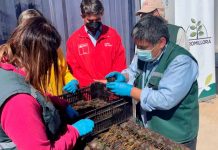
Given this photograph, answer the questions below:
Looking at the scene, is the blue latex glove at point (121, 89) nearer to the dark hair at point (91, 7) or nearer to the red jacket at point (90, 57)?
the red jacket at point (90, 57)

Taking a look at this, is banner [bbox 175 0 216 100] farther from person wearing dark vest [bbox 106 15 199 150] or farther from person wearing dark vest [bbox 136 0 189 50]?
person wearing dark vest [bbox 106 15 199 150]

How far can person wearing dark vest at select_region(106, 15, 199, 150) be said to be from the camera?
1.92 meters

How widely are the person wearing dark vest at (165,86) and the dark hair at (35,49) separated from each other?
73cm

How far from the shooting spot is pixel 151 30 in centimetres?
194

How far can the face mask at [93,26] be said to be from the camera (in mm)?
3268

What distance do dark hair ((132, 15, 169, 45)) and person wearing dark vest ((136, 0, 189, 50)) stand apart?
106 cm

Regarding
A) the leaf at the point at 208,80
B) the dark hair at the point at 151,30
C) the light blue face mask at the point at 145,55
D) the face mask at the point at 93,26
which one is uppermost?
the dark hair at the point at 151,30

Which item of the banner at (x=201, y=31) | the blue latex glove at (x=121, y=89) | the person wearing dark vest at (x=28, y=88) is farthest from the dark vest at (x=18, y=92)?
the banner at (x=201, y=31)

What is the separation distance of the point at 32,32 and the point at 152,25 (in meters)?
0.85

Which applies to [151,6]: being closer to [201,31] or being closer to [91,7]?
[91,7]

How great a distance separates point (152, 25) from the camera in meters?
1.95

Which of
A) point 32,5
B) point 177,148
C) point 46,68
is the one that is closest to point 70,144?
point 46,68

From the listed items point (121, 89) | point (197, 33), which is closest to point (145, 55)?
point (121, 89)

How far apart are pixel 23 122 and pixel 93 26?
6.93 ft
